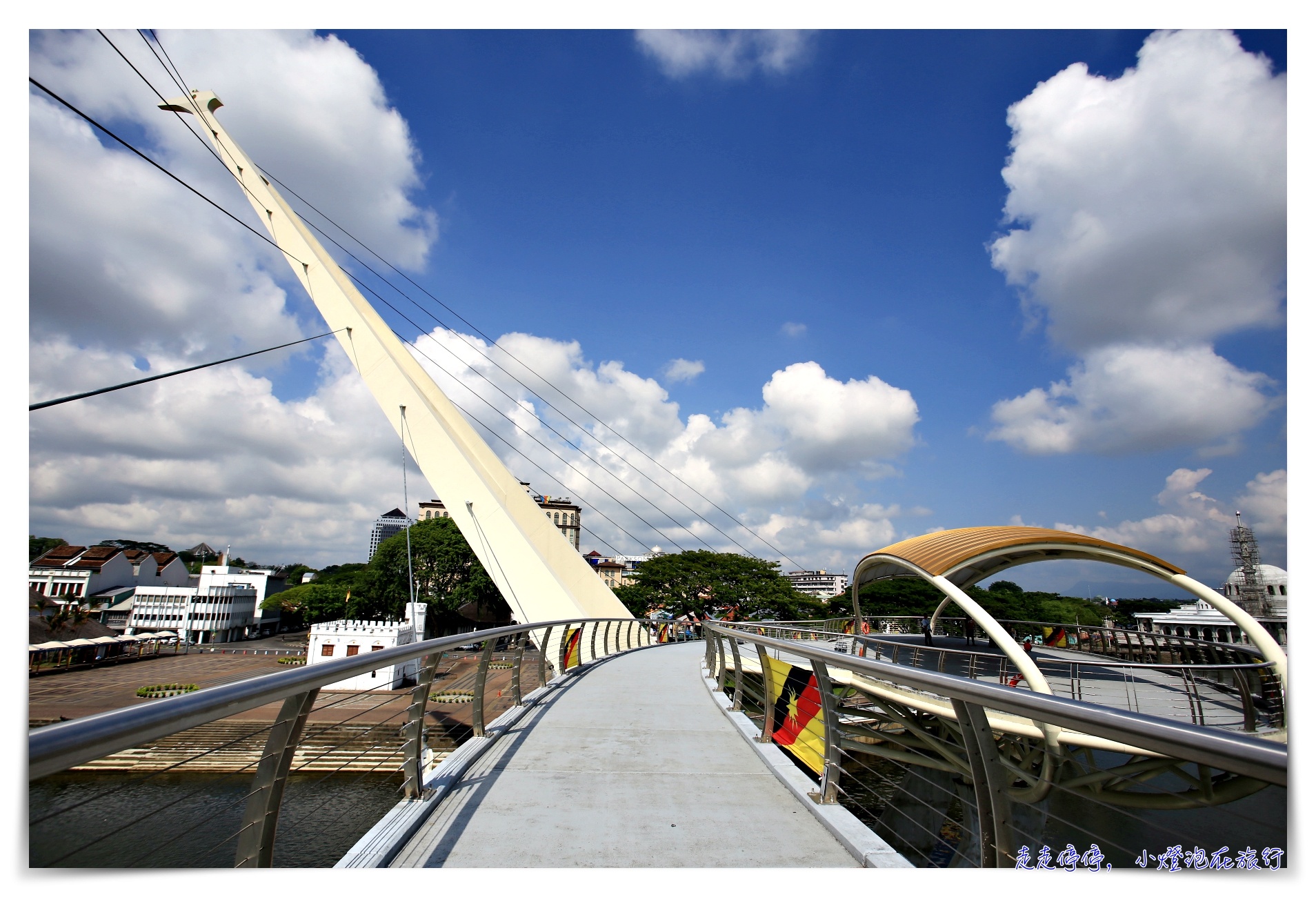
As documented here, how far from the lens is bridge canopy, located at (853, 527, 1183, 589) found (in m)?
11.3

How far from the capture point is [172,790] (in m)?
20.3

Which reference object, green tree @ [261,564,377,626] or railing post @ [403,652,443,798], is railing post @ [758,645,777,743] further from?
green tree @ [261,564,377,626]

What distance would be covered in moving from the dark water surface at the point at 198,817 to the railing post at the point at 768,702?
8.87 meters

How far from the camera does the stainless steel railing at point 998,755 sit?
1.43m

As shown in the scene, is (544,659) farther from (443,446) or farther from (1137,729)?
(443,446)

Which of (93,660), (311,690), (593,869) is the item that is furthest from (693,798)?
(93,660)

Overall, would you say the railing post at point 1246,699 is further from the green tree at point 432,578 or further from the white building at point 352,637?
the green tree at point 432,578

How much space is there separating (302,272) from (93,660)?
3487 cm

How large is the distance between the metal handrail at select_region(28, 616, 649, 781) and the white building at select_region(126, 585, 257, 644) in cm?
6336

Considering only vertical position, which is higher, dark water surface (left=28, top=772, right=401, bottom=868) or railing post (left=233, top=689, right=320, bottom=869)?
railing post (left=233, top=689, right=320, bottom=869)

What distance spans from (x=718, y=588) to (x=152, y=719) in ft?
106

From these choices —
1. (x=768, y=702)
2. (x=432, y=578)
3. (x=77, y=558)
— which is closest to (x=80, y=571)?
(x=77, y=558)

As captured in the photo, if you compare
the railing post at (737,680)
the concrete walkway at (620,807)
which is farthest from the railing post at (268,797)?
the railing post at (737,680)

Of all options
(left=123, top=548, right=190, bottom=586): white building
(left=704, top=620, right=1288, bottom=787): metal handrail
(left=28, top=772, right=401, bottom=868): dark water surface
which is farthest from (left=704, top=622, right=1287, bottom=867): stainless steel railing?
(left=123, top=548, right=190, bottom=586): white building
